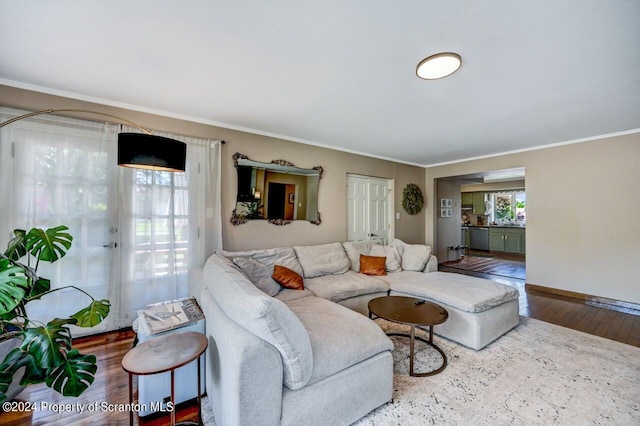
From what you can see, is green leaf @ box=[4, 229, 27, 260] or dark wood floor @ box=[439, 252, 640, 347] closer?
green leaf @ box=[4, 229, 27, 260]

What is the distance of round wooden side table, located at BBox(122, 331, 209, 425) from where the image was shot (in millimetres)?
1295

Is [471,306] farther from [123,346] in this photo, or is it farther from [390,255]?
[123,346]

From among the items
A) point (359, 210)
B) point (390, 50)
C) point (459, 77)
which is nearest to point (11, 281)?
point (390, 50)

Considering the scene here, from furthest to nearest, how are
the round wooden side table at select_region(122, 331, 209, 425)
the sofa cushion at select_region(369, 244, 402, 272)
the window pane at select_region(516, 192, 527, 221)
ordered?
the window pane at select_region(516, 192, 527, 221), the sofa cushion at select_region(369, 244, 402, 272), the round wooden side table at select_region(122, 331, 209, 425)

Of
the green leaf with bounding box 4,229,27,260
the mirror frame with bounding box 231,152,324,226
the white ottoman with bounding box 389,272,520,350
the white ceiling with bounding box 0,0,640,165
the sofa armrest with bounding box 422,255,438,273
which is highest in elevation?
the white ceiling with bounding box 0,0,640,165

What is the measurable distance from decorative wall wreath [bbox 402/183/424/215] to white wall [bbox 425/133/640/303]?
1.82m

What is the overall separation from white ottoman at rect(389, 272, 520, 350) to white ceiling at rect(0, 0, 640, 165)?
80.2 inches

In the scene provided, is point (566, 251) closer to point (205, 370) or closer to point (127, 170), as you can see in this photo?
point (205, 370)

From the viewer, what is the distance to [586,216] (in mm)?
3973

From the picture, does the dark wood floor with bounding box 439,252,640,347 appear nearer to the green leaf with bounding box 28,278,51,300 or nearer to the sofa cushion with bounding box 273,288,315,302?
the sofa cushion with bounding box 273,288,315,302

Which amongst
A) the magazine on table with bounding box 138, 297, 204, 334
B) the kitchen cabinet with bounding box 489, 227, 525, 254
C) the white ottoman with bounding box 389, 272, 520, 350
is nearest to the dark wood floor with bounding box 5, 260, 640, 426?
the magazine on table with bounding box 138, 297, 204, 334

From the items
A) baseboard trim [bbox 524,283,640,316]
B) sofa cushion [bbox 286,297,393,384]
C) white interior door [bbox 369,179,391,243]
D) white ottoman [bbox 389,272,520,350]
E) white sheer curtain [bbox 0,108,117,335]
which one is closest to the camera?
sofa cushion [bbox 286,297,393,384]

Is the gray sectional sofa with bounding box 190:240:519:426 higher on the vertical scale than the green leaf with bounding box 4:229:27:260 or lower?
lower

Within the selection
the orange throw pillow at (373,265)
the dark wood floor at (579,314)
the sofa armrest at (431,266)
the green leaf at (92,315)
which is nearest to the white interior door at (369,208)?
the orange throw pillow at (373,265)
